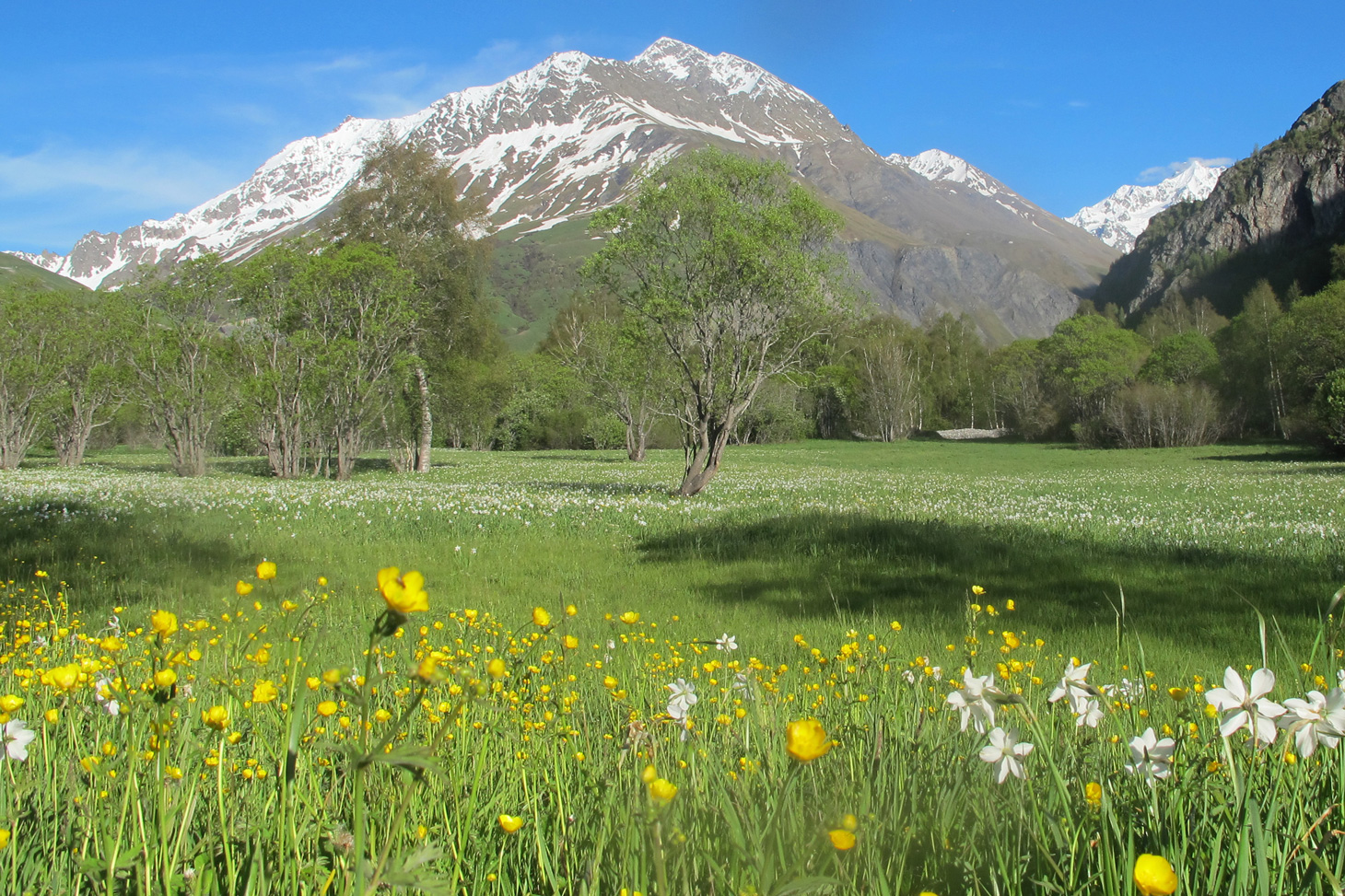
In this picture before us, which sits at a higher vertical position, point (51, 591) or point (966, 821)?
point (966, 821)

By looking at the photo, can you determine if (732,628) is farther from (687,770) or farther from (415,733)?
(687,770)

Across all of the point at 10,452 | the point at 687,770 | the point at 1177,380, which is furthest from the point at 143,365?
the point at 1177,380

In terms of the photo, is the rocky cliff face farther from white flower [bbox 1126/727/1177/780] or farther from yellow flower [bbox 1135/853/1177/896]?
yellow flower [bbox 1135/853/1177/896]

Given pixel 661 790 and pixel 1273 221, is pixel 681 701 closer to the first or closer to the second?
pixel 661 790

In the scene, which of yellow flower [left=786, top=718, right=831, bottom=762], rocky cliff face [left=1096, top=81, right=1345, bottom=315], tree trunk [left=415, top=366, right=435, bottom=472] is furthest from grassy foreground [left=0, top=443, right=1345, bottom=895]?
rocky cliff face [left=1096, top=81, right=1345, bottom=315]

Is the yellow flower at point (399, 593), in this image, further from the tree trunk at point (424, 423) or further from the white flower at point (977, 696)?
the tree trunk at point (424, 423)

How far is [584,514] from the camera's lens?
13.5m

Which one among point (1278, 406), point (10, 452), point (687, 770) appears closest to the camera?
point (687, 770)

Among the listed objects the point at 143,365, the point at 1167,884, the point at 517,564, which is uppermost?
the point at 143,365

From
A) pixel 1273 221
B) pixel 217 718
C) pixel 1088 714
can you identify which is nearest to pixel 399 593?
pixel 217 718

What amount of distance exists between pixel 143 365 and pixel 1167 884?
35.7 meters

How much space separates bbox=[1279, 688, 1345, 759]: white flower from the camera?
4.28 feet

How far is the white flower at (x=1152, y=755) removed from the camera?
1.51 metres

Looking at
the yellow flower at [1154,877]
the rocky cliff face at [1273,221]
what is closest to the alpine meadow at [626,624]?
the yellow flower at [1154,877]
